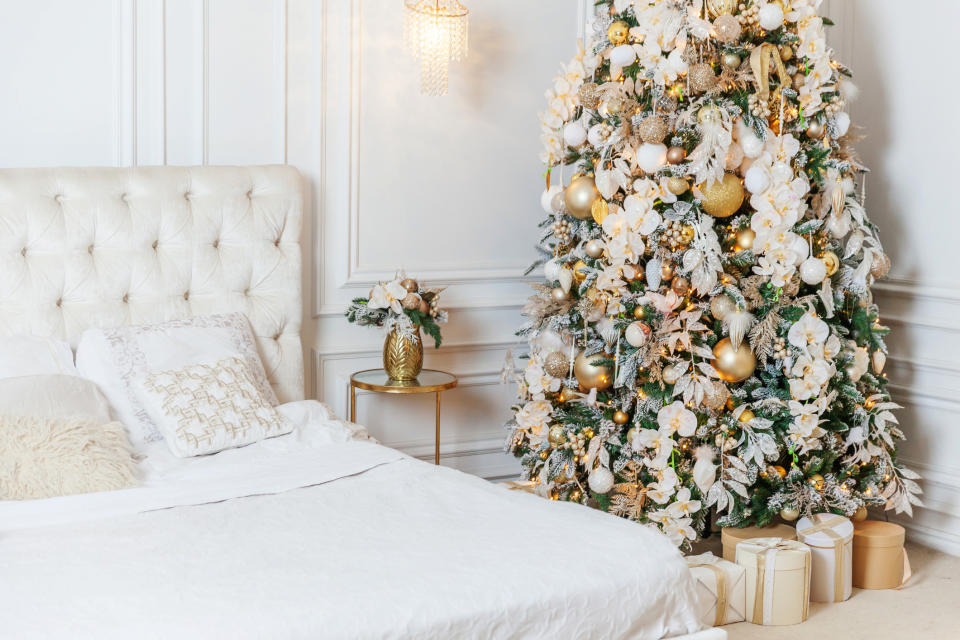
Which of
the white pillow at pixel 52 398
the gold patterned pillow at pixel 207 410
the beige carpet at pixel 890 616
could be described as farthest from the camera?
the beige carpet at pixel 890 616

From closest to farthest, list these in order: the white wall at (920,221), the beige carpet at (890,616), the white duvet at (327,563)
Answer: the white duvet at (327,563) < the beige carpet at (890,616) < the white wall at (920,221)

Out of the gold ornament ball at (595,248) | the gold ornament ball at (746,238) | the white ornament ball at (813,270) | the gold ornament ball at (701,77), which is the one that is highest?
the gold ornament ball at (701,77)

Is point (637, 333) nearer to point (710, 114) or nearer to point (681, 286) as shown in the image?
point (681, 286)

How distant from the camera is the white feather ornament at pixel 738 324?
10.5 feet

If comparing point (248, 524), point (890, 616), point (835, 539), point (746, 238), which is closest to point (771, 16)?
point (746, 238)

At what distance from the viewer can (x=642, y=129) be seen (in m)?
3.27

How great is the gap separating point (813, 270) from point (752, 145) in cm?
44

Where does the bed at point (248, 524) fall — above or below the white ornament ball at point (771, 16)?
below

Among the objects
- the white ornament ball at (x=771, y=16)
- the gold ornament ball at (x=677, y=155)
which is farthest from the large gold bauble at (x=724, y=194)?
the white ornament ball at (x=771, y=16)

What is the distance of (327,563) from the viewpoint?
6.59 ft

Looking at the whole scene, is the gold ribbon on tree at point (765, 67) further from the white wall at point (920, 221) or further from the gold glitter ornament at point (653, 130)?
the white wall at point (920, 221)

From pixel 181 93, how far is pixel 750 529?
2470mm

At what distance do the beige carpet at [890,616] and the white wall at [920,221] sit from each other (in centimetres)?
41

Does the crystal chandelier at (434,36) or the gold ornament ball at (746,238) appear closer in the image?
the gold ornament ball at (746,238)
